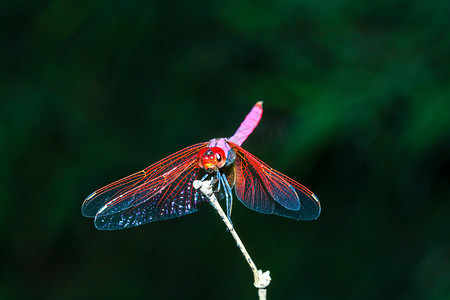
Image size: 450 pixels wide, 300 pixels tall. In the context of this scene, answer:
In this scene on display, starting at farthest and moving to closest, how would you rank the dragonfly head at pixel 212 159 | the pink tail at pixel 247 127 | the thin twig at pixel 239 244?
the pink tail at pixel 247 127, the dragonfly head at pixel 212 159, the thin twig at pixel 239 244

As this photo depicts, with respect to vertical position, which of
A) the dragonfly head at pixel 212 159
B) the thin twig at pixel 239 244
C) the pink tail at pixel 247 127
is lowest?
the thin twig at pixel 239 244

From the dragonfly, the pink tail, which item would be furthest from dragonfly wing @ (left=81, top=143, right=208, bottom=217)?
the pink tail

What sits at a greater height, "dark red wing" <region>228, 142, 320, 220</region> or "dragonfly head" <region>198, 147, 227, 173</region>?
"dragonfly head" <region>198, 147, 227, 173</region>

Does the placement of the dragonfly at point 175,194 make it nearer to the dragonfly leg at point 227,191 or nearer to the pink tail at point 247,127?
the dragonfly leg at point 227,191

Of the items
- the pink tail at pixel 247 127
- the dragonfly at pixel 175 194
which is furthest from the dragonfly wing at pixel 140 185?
the pink tail at pixel 247 127

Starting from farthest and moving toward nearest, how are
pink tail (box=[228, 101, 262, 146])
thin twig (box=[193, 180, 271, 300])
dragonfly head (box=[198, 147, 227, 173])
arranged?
pink tail (box=[228, 101, 262, 146]) < dragonfly head (box=[198, 147, 227, 173]) < thin twig (box=[193, 180, 271, 300])

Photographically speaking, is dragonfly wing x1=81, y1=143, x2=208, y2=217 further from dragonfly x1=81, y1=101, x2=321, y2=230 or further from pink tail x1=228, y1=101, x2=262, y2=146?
pink tail x1=228, y1=101, x2=262, y2=146

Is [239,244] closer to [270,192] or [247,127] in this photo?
[270,192]
